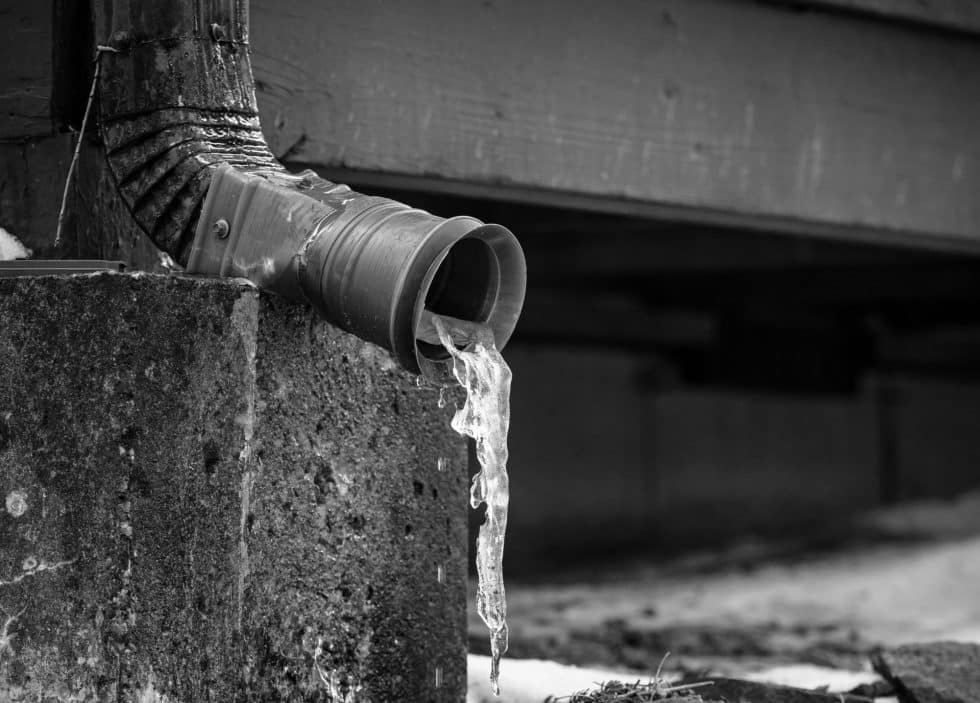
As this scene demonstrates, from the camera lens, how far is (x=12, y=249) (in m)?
2.49

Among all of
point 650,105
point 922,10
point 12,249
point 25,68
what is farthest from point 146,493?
point 922,10

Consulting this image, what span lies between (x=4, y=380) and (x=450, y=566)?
0.95 metres

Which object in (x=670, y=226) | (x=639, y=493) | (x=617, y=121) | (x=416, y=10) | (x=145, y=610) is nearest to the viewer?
(x=145, y=610)

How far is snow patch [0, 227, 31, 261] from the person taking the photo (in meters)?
2.48

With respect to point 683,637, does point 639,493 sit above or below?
below

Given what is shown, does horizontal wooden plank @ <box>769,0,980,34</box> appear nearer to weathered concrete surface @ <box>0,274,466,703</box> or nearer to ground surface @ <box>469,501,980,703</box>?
ground surface @ <box>469,501,980,703</box>

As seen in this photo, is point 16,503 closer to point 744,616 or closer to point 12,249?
point 12,249

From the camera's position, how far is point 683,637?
175 inches

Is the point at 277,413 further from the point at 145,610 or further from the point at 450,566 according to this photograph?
the point at 450,566

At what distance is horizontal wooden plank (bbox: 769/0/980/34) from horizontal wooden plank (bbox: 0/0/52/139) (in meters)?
2.36

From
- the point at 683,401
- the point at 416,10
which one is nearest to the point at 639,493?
the point at 683,401

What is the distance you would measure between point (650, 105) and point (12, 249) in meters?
1.91

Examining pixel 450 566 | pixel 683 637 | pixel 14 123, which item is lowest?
pixel 683 637

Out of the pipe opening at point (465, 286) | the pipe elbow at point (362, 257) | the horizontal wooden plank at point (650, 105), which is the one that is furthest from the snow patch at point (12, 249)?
the pipe opening at point (465, 286)
